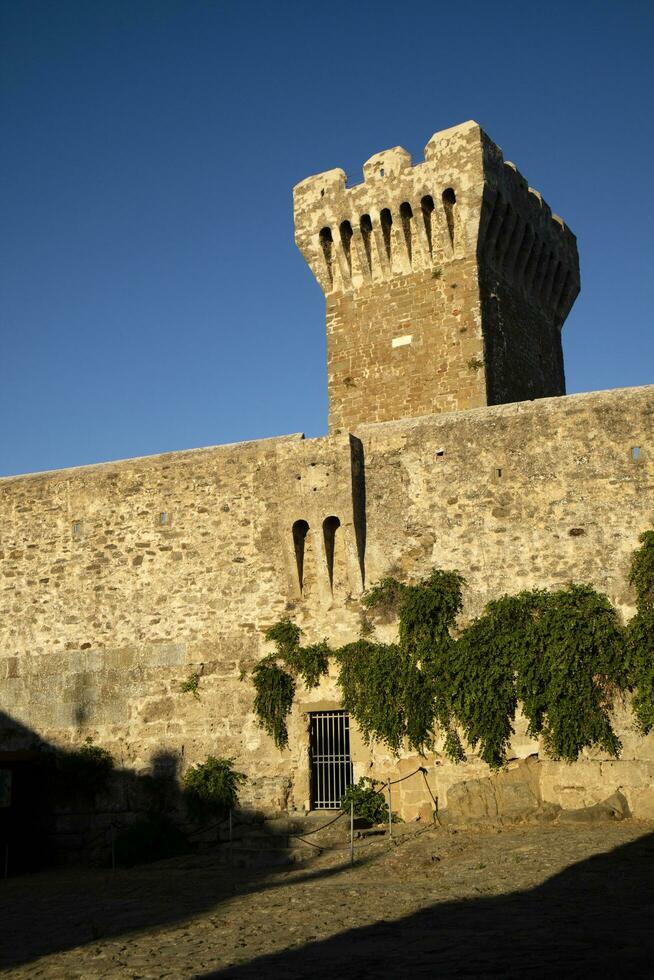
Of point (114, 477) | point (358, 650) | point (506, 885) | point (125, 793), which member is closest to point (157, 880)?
point (125, 793)

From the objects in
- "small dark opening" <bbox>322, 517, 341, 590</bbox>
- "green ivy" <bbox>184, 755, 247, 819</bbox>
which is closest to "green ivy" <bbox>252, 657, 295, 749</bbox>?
"green ivy" <bbox>184, 755, 247, 819</bbox>

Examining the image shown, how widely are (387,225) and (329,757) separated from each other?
991 centimetres

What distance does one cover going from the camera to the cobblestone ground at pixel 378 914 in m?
7.59

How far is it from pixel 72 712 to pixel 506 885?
8637 mm

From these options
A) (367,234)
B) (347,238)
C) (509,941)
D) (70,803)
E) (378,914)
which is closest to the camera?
(509,941)

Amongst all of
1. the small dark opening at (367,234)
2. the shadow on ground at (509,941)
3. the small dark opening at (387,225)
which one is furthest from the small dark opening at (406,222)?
the shadow on ground at (509,941)

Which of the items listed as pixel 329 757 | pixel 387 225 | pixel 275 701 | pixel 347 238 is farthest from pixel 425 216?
pixel 329 757

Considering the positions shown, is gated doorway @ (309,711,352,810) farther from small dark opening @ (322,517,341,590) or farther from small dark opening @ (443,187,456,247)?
small dark opening @ (443,187,456,247)

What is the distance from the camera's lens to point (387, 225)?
20.1 meters

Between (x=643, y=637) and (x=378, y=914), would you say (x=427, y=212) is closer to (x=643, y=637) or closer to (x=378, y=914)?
(x=643, y=637)

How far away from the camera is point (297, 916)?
9883mm

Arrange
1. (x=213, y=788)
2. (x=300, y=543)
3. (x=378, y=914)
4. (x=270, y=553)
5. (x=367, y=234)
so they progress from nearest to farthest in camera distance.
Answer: (x=378, y=914) → (x=213, y=788) → (x=300, y=543) → (x=270, y=553) → (x=367, y=234)

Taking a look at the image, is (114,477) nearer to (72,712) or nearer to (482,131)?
(72,712)

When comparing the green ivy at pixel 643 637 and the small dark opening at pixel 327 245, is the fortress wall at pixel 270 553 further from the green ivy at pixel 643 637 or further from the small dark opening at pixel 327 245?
the small dark opening at pixel 327 245
